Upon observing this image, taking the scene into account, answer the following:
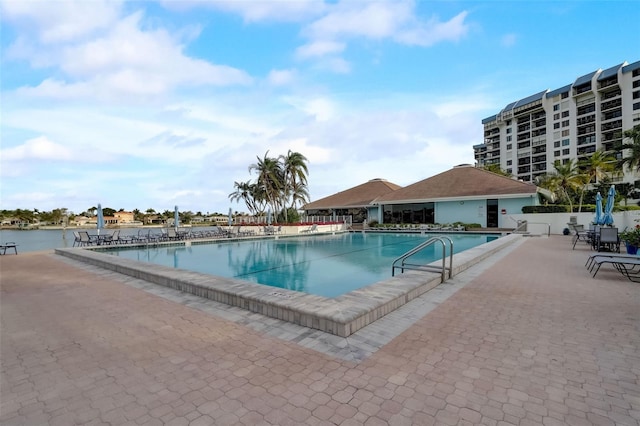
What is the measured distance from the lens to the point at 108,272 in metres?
8.16

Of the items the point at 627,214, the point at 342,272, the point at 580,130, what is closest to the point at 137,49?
the point at 342,272

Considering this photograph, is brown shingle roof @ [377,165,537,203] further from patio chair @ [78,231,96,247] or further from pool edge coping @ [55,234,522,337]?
patio chair @ [78,231,96,247]

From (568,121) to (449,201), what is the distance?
49.5 m

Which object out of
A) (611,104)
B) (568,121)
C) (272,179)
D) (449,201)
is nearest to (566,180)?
(449,201)

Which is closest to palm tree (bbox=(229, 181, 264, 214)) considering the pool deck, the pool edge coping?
the pool edge coping

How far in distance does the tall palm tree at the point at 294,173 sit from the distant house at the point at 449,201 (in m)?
5.50

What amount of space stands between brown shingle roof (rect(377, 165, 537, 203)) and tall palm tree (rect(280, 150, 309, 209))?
8268mm

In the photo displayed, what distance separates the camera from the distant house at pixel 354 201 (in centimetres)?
3388

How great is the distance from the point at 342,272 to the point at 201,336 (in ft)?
20.7

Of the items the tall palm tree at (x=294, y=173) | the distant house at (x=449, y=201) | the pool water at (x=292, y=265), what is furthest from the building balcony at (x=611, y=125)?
the pool water at (x=292, y=265)

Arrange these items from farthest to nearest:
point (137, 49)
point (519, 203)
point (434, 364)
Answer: point (519, 203)
point (137, 49)
point (434, 364)

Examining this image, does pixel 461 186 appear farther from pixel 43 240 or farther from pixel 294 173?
pixel 43 240

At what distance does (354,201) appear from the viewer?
1356 inches

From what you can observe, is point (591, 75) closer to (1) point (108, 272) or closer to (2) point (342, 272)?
(2) point (342, 272)
